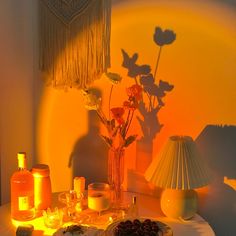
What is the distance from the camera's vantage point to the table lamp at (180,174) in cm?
142

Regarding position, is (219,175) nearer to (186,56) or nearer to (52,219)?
(186,56)

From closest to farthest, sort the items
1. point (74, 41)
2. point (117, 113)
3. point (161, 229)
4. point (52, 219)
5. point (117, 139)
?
point (161, 229) < point (52, 219) < point (117, 113) < point (117, 139) < point (74, 41)

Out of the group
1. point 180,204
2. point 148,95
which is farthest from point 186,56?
point 180,204

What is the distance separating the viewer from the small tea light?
4.78 feet

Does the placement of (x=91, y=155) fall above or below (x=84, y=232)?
above

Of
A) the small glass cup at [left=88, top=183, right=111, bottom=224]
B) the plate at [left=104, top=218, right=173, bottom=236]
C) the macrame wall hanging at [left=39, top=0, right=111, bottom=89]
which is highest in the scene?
the macrame wall hanging at [left=39, top=0, right=111, bottom=89]

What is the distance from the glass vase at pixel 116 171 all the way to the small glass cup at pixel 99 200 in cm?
6

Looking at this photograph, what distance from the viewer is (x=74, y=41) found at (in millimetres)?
Answer: 1793

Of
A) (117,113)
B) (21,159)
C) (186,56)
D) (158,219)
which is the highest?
(186,56)

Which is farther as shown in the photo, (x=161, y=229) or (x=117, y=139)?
(x=117, y=139)

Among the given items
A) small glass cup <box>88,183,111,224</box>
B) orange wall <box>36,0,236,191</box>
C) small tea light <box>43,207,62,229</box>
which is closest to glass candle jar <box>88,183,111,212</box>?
small glass cup <box>88,183,111,224</box>

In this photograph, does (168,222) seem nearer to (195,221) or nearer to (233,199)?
(195,221)

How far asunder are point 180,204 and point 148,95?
478 mm

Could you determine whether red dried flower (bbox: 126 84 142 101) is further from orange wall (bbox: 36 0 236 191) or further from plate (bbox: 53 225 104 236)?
plate (bbox: 53 225 104 236)
